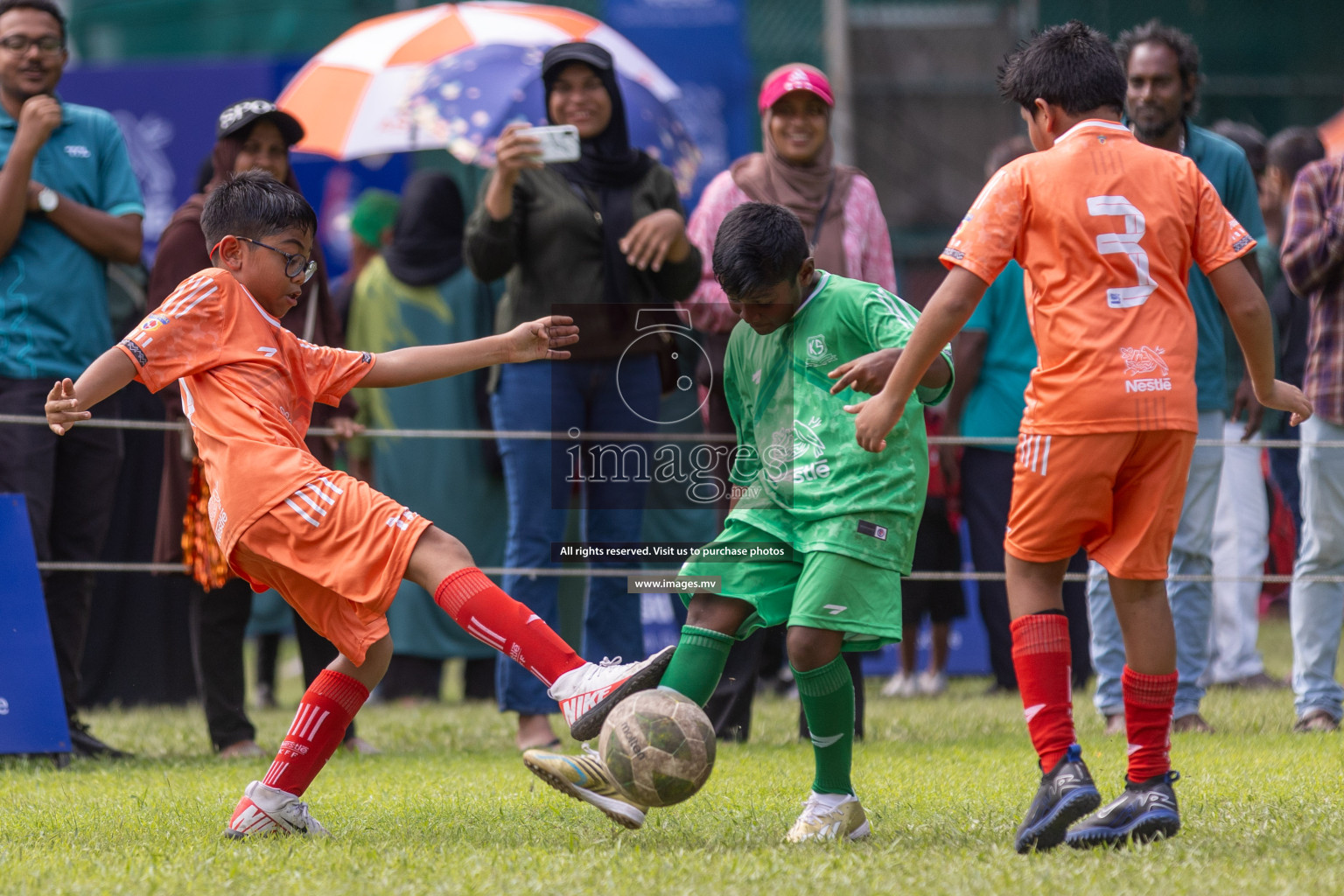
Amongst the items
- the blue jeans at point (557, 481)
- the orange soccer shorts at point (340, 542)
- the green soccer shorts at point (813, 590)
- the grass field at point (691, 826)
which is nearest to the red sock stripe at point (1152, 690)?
the grass field at point (691, 826)

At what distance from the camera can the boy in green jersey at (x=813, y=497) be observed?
3975mm

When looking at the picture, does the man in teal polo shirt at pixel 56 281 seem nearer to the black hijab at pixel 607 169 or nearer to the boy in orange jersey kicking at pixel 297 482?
the black hijab at pixel 607 169

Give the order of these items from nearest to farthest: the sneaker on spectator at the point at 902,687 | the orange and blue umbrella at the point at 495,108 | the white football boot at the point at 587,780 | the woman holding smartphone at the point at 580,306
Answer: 1. the white football boot at the point at 587,780
2. the woman holding smartphone at the point at 580,306
3. the orange and blue umbrella at the point at 495,108
4. the sneaker on spectator at the point at 902,687

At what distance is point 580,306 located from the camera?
575cm

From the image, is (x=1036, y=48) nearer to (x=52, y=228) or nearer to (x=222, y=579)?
(x=222, y=579)

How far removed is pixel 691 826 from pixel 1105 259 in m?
1.77

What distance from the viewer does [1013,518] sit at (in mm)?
3887

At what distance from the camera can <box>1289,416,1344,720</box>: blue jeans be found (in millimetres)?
5809

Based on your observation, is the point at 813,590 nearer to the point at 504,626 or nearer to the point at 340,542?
the point at 504,626

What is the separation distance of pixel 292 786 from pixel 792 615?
138 cm

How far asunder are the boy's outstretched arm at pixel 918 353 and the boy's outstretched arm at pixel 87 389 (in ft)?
5.93

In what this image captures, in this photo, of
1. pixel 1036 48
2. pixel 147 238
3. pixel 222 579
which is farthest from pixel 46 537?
pixel 147 238

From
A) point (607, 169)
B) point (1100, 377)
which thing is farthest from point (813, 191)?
point (1100, 377)

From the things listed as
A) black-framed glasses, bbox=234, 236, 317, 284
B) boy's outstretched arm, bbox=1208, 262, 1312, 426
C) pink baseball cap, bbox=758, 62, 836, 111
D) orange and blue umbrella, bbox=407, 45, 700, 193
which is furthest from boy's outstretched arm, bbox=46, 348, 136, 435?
orange and blue umbrella, bbox=407, 45, 700, 193
